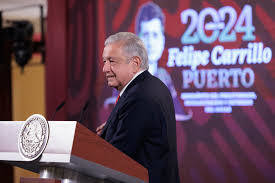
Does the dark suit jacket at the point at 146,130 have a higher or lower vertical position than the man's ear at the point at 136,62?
lower

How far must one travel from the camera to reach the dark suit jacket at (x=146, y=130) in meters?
1.81

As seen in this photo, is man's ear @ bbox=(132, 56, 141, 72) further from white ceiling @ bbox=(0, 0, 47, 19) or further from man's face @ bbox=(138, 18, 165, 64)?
white ceiling @ bbox=(0, 0, 47, 19)

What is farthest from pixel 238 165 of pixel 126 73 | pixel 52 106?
pixel 126 73

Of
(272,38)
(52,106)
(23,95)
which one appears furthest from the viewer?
(23,95)

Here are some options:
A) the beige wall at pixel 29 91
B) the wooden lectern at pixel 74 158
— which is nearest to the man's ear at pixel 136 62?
the wooden lectern at pixel 74 158

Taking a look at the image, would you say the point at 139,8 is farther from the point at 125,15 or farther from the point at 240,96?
the point at 240,96

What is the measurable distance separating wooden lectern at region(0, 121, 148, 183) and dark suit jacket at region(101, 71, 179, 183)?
19 cm

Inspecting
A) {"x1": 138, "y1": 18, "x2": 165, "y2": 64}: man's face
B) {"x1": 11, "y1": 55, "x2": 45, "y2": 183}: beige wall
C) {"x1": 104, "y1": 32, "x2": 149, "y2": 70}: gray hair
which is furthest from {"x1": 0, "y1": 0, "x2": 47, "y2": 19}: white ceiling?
{"x1": 104, "y1": 32, "x2": 149, "y2": 70}: gray hair

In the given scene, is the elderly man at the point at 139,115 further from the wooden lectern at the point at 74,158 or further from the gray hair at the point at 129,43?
the wooden lectern at the point at 74,158

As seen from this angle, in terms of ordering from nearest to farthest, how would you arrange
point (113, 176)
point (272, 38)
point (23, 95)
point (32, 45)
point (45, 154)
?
1. point (45, 154)
2. point (113, 176)
3. point (272, 38)
4. point (32, 45)
5. point (23, 95)

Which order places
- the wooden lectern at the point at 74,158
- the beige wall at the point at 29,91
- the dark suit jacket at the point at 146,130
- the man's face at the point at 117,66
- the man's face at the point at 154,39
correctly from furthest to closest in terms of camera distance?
the beige wall at the point at 29,91
the man's face at the point at 154,39
the man's face at the point at 117,66
the dark suit jacket at the point at 146,130
the wooden lectern at the point at 74,158

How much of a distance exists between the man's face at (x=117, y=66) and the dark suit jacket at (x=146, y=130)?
4.3 inches

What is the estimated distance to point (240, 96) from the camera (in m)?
4.17

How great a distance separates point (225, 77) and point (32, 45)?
360cm
